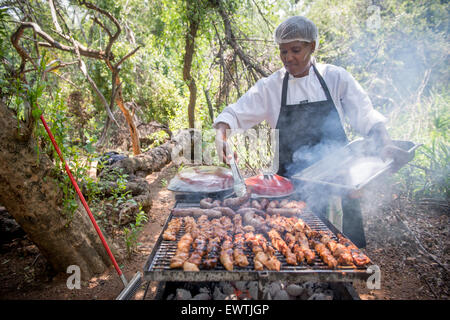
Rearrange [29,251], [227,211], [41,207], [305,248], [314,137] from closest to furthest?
[305,248] < [227,211] < [41,207] < [314,137] < [29,251]

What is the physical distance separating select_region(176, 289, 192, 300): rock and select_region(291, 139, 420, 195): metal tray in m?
1.50

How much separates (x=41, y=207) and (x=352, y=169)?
10.8ft

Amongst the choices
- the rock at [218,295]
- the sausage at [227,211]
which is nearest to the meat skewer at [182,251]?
the sausage at [227,211]

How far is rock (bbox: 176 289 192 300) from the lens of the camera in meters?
2.15

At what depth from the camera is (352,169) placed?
2.41 meters

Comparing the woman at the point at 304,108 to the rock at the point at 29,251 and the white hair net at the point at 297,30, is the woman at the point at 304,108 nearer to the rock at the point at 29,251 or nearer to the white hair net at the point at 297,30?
the white hair net at the point at 297,30

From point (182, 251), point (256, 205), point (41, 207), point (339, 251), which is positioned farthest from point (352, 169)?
point (41, 207)

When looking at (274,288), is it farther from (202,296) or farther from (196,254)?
(196,254)

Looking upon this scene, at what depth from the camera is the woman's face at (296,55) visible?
2.85m

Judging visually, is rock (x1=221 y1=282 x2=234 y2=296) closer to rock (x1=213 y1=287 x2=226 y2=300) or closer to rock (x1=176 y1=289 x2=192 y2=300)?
rock (x1=213 y1=287 x2=226 y2=300)

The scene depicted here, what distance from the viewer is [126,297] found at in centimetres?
258

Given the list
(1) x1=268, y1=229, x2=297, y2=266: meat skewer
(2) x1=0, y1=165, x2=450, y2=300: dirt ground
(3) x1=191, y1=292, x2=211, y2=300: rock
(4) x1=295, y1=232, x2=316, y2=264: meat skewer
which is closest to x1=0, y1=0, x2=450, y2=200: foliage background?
(2) x1=0, y1=165, x2=450, y2=300: dirt ground

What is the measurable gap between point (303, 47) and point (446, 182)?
432 centimetres
